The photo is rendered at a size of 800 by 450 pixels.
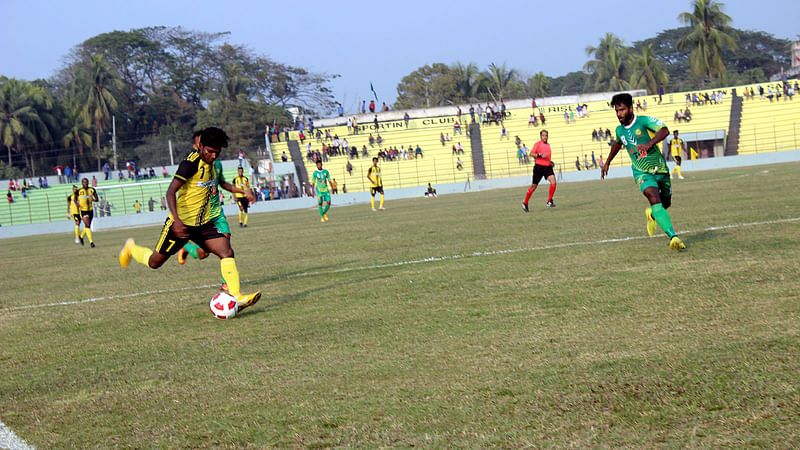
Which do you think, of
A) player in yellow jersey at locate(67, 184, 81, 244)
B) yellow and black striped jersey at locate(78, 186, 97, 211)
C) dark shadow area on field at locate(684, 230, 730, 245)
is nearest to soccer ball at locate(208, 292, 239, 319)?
dark shadow area on field at locate(684, 230, 730, 245)

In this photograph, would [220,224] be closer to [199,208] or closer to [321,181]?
[199,208]

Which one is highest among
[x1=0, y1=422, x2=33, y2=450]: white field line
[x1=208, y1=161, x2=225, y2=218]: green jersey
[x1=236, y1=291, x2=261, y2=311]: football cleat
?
[x1=208, y1=161, x2=225, y2=218]: green jersey

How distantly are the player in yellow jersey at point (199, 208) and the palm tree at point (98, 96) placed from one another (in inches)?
2662

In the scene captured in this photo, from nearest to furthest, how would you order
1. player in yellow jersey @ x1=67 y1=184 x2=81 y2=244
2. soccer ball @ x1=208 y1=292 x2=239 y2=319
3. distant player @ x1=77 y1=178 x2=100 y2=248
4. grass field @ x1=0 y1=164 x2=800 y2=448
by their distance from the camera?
1. grass field @ x1=0 y1=164 x2=800 y2=448
2. soccer ball @ x1=208 y1=292 x2=239 y2=319
3. distant player @ x1=77 y1=178 x2=100 y2=248
4. player in yellow jersey @ x1=67 y1=184 x2=81 y2=244

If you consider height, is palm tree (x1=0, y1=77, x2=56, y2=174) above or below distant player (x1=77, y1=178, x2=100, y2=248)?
above

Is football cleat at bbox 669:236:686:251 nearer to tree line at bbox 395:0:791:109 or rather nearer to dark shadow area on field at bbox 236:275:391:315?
dark shadow area on field at bbox 236:275:391:315

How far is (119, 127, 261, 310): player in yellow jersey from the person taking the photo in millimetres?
7297

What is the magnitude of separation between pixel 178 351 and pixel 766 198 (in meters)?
12.7

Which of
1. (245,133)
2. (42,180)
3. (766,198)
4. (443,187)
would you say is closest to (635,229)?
(766,198)

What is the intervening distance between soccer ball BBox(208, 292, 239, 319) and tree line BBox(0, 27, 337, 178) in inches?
2211

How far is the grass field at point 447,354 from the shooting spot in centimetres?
347

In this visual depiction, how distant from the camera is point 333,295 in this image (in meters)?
7.71

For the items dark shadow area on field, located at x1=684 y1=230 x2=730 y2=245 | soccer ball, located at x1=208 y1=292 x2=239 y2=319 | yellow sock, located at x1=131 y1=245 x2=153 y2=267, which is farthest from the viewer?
dark shadow area on field, located at x1=684 y1=230 x2=730 y2=245

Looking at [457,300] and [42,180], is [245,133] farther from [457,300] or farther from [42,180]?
[457,300]
